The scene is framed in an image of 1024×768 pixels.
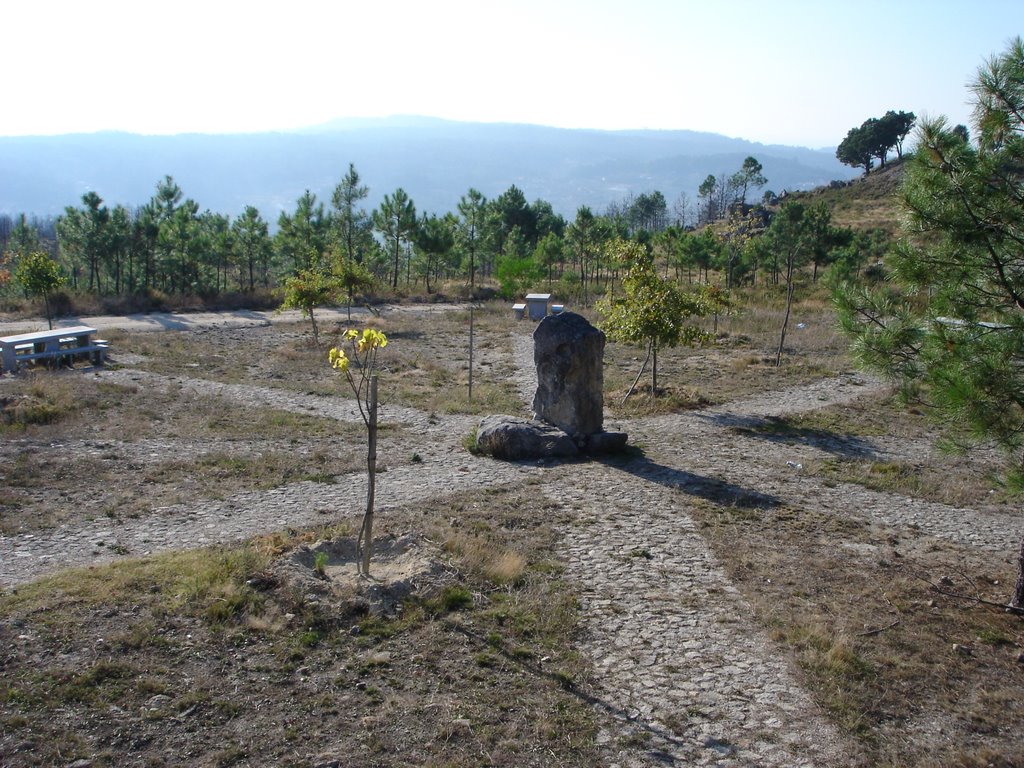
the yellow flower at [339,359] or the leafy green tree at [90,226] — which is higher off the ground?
the leafy green tree at [90,226]

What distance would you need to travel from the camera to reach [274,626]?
785 cm

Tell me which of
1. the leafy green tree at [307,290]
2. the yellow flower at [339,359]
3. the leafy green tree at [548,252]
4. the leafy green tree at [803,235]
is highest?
the leafy green tree at [803,235]

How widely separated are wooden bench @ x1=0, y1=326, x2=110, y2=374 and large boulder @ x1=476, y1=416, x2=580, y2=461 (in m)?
14.8

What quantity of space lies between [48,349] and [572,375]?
16584 millimetres

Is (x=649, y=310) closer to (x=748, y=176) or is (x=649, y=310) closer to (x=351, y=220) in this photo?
(x=351, y=220)

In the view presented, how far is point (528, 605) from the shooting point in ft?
28.6

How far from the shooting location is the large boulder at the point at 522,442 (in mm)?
15117

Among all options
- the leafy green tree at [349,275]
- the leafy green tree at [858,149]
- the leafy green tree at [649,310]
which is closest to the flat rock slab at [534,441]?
the leafy green tree at [649,310]

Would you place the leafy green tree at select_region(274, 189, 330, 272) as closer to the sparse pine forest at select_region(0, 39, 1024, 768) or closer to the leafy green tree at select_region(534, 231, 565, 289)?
the leafy green tree at select_region(534, 231, 565, 289)

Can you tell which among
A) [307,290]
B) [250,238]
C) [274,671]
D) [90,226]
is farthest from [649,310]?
[250,238]

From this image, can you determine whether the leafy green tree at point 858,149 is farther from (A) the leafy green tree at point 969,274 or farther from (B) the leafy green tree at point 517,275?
(A) the leafy green tree at point 969,274

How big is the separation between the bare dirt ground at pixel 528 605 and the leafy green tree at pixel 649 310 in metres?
2.39

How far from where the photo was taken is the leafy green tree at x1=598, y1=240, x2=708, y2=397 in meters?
19.4

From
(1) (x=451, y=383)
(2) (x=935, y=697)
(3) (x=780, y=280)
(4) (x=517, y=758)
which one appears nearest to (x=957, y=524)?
(2) (x=935, y=697)
